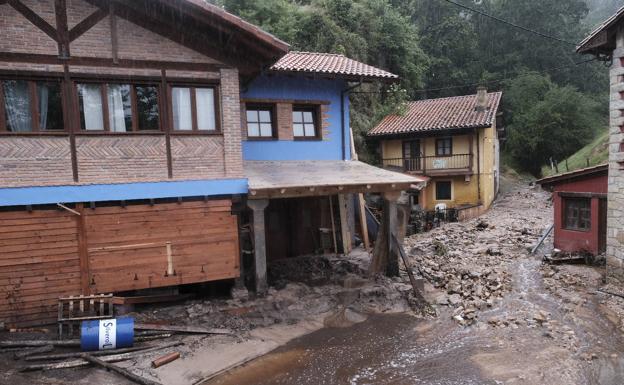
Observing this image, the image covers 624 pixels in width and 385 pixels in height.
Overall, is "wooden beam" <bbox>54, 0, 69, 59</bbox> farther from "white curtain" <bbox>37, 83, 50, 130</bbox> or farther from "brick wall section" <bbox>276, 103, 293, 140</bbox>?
"brick wall section" <bbox>276, 103, 293, 140</bbox>

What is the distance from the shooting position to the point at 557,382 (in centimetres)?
706

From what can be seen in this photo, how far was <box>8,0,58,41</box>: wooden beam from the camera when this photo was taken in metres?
8.12

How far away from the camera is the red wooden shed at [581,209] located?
A: 1315 cm

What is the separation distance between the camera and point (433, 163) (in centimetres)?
2581

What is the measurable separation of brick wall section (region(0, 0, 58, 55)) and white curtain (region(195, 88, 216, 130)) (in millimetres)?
2930

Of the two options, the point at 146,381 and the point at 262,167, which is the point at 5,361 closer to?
the point at 146,381

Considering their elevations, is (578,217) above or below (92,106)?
below

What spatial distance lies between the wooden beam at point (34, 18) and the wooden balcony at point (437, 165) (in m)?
20.7

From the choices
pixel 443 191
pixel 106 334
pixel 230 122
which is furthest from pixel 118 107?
pixel 443 191

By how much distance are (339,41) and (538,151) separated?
19.9 m

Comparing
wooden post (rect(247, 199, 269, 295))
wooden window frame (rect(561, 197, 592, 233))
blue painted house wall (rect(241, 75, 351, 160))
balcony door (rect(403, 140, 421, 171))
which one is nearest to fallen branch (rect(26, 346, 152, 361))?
wooden post (rect(247, 199, 269, 295))

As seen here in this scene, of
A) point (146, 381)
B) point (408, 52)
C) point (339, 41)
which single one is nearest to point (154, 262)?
point (146, 381)

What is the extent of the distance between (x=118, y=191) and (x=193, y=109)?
2451 millimetres

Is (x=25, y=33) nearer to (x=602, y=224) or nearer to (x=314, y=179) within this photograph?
(x=314, y=179)
